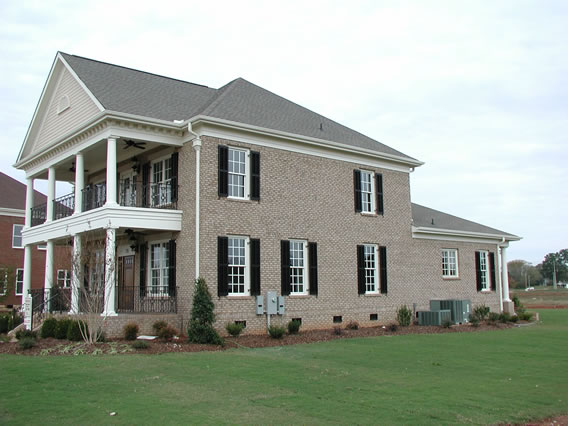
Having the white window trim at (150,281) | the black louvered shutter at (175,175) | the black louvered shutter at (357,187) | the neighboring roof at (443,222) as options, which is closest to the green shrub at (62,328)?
the white window trim at (150,281)

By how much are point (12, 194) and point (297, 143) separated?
27.1 m

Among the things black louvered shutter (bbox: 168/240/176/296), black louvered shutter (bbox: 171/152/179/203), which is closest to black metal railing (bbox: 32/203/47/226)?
black louvered shutter (bbox: 171/152/179/203)

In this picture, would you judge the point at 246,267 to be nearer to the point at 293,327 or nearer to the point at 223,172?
the point at 293,327

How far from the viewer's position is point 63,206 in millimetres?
23578

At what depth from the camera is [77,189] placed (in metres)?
20.7

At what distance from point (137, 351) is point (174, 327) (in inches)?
137

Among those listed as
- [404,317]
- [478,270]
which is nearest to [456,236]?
[478,270]

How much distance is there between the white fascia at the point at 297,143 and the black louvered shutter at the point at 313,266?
12.2 ft

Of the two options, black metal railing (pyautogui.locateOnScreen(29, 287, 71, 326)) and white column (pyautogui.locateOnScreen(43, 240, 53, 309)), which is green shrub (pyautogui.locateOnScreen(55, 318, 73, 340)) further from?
white column (pyautogui.locateOnScreen(43, 240, 53, 309))

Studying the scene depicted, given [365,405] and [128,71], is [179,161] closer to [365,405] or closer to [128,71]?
[128,71]

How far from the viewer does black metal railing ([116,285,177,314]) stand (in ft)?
64.2

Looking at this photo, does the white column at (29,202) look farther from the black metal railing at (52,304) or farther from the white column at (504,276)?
the white column at (504,276)

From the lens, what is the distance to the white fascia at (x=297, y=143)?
19.3 m

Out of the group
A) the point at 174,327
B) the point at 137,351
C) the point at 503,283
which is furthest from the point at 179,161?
the point at 503,283
